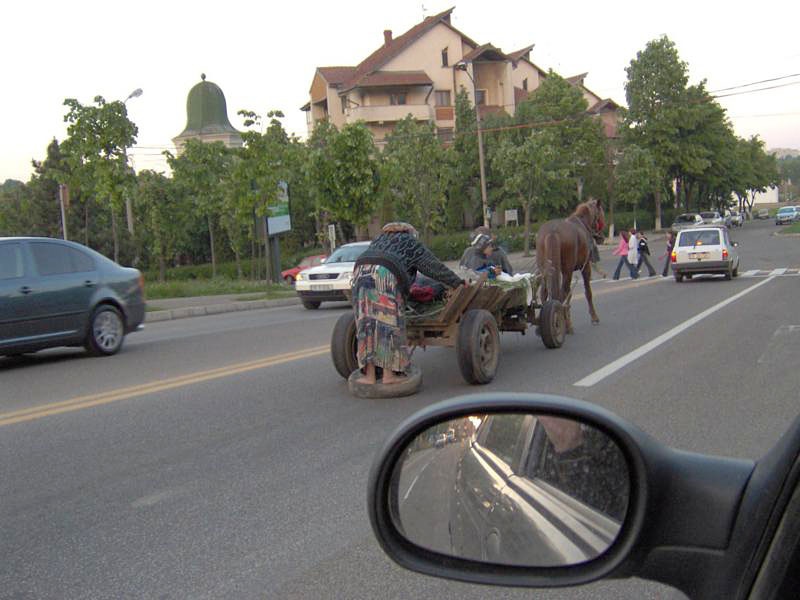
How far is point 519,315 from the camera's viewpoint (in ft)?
33.9

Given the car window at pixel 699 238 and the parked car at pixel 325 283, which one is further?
the car window at pixel 699 238

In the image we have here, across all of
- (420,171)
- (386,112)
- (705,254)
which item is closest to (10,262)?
(705,254)

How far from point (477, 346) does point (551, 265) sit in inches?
159

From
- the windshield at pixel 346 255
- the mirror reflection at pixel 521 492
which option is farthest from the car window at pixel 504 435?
the windshield at pixel 346 255

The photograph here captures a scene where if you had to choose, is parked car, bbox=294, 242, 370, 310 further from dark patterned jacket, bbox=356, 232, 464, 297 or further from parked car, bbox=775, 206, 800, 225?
parked car, bbox=775, 206, 800, 225

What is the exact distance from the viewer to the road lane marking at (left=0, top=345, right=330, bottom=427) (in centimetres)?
755

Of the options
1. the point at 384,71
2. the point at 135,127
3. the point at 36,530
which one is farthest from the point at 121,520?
the point at 384,71

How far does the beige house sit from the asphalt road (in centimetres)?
5174

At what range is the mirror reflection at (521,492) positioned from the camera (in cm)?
174

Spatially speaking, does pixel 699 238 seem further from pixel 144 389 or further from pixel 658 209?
pixel 658 209

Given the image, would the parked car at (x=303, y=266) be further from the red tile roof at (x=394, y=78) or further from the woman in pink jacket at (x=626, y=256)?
the red tile roof at (x=394, y=78)

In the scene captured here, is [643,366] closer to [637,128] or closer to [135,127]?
[135,127]

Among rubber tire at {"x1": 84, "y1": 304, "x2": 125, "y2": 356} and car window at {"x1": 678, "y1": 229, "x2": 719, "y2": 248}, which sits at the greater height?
car window at {"x1": 678, "y1": 229, "x2": 719, "y2": 248}

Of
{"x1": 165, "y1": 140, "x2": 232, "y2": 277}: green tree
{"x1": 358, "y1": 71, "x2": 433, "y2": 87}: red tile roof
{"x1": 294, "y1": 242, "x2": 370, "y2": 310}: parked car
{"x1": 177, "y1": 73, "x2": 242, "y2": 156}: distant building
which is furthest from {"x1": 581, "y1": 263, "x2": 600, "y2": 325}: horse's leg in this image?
{"x1": 177, "y1": 73, "x2": 242, "y2": 156}: distant building
